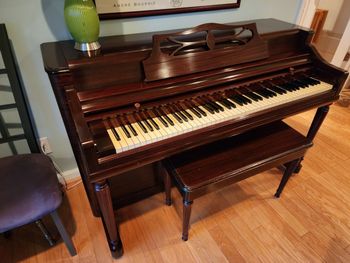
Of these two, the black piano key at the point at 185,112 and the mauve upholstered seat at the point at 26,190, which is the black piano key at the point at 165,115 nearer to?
the black piano key at the point at 185,112

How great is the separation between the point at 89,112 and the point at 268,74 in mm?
957

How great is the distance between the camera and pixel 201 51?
1.13m

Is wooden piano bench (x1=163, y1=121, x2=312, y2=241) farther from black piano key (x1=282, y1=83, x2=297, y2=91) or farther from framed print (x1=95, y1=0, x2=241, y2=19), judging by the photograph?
framed print (x1=95, y1=0, x2=241, y2=19)

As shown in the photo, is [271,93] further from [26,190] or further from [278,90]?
[26,190]

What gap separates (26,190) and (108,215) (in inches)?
14.3

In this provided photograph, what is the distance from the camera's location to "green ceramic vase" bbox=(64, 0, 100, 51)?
92 cm

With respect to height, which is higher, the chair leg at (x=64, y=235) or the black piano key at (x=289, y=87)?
the black piano key at (x=289, y=87)

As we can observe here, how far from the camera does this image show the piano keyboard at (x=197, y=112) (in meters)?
0.94

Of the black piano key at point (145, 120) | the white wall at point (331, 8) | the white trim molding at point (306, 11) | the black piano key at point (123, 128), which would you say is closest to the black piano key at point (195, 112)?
the black piano key at point (145, 120)

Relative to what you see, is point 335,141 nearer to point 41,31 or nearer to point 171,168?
point 171,168

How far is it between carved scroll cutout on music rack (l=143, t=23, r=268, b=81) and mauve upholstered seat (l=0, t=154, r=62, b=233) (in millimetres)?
646

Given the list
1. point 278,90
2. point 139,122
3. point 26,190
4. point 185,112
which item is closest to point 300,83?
point 278,90

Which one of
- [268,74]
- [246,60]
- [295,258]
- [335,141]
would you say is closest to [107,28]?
[246,60]

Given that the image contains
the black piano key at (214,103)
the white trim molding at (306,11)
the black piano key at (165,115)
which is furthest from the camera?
the white trim molding at (306,11)
